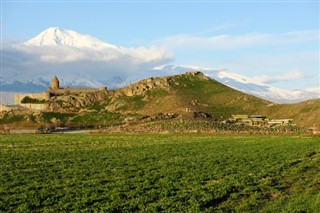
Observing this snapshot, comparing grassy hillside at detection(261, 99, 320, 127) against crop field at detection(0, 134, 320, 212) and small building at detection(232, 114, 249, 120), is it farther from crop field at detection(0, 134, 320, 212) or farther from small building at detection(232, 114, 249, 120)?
crop field at detection(0, 134, 320, 212)

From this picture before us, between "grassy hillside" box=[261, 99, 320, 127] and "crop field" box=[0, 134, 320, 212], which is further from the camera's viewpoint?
"grassy hillside" box=[261, 99, 320, 127]

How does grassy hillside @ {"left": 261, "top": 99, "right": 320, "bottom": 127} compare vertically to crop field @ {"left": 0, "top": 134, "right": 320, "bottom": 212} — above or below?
above

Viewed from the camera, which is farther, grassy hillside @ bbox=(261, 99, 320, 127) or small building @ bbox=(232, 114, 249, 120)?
small building @ bbox=(232, 114, 249, 120)

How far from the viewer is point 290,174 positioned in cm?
3269

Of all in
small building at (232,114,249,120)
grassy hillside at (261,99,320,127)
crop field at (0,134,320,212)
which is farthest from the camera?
small building at (232,114,249,120)

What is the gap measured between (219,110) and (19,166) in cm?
15537

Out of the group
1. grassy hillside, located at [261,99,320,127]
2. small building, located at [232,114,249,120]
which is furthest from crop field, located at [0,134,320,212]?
small building, located at [232,114,249,120]

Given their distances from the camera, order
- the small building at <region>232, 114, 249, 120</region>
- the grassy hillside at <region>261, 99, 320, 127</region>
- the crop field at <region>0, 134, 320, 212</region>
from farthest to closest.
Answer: the small building at <region>232, 114, 249, 120</region> → the grassy hillside at <region>261, 99, 320, 127</region> → the crop field at <region>0, 134, 320, 212</region>

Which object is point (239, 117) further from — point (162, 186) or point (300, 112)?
point (162, 186)

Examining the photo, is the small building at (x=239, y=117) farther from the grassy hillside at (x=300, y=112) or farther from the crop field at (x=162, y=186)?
the crop field at (x=162, y=186)

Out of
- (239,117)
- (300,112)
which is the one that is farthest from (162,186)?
(239,117)

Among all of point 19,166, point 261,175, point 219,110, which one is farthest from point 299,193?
point 219,110

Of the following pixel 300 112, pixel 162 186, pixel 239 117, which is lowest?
pixel 162 186

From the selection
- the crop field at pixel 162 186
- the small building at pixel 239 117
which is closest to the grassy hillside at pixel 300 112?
the small building at pixel 239 117
